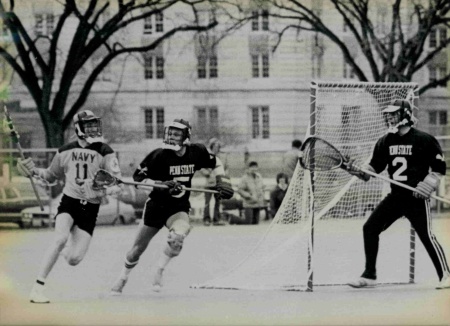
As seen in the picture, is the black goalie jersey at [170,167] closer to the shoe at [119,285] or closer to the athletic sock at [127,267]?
the athletic sock at [127,267]

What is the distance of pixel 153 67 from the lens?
2788cm

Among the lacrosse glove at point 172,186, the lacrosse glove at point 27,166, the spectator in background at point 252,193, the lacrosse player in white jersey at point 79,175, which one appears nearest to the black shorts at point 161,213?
the lacrosse glove at point 172,186

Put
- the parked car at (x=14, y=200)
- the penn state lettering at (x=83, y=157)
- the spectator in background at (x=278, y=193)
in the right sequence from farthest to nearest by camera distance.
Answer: the spectator in background at (x=278, y=193) → the parked car at (x=14, y=200) → the penn state lettering at (x=83, y=157)

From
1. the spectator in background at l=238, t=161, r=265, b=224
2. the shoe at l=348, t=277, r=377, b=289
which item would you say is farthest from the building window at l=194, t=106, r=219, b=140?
the shoe at l=348, t=277, r=377, b=289

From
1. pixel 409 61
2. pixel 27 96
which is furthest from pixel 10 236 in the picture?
pixel 409 61

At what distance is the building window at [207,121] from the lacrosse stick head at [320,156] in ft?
50.6

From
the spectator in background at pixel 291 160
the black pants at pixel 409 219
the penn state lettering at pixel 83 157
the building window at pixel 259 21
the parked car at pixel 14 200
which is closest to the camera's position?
the penn state lettering at pixel 83 157

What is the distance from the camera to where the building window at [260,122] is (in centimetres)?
2727

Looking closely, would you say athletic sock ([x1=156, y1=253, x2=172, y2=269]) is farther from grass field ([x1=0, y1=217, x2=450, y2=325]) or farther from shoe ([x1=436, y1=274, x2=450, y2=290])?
shoe ([x1=436, y1=274, x2=450, y2=290])

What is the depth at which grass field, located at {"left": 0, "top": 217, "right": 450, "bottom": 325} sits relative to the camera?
8.86 metres

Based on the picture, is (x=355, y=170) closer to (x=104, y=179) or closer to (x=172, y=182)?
(x=172, y=182)

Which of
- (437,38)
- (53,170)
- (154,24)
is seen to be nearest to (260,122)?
(154,24)

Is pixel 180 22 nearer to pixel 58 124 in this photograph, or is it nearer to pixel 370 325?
pixel 58 124

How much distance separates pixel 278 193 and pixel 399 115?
8.77 m
